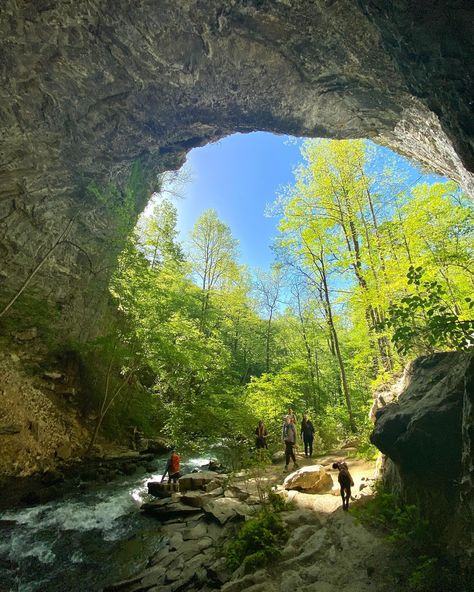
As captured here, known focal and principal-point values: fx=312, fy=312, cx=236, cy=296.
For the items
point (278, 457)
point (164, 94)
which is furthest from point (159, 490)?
point (164, 94)

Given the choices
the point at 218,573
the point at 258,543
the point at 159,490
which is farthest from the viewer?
the point at 159,490

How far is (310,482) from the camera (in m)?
8.23

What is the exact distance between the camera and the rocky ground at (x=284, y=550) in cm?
466

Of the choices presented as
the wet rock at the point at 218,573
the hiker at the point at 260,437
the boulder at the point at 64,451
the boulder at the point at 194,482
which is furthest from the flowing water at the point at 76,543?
the hiker at the point at 260,437

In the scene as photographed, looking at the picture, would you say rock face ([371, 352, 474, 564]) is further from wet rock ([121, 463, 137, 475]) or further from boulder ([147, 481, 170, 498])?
wet rock ([121, 463, 137, 475])

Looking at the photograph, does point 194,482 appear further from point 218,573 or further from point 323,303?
point 323,303

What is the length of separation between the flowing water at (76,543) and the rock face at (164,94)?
27.4ft

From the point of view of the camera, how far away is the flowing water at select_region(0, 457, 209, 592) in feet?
19.9

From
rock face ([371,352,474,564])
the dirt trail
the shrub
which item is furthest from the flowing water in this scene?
rock face ([371,352,474,564])

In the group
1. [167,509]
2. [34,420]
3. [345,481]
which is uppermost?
[34,420]

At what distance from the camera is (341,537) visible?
552cm

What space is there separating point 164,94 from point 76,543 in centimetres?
1620

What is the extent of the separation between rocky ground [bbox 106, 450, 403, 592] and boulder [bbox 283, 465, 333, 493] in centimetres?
8

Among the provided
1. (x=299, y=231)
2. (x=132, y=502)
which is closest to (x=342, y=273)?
(x=299, y=231)
